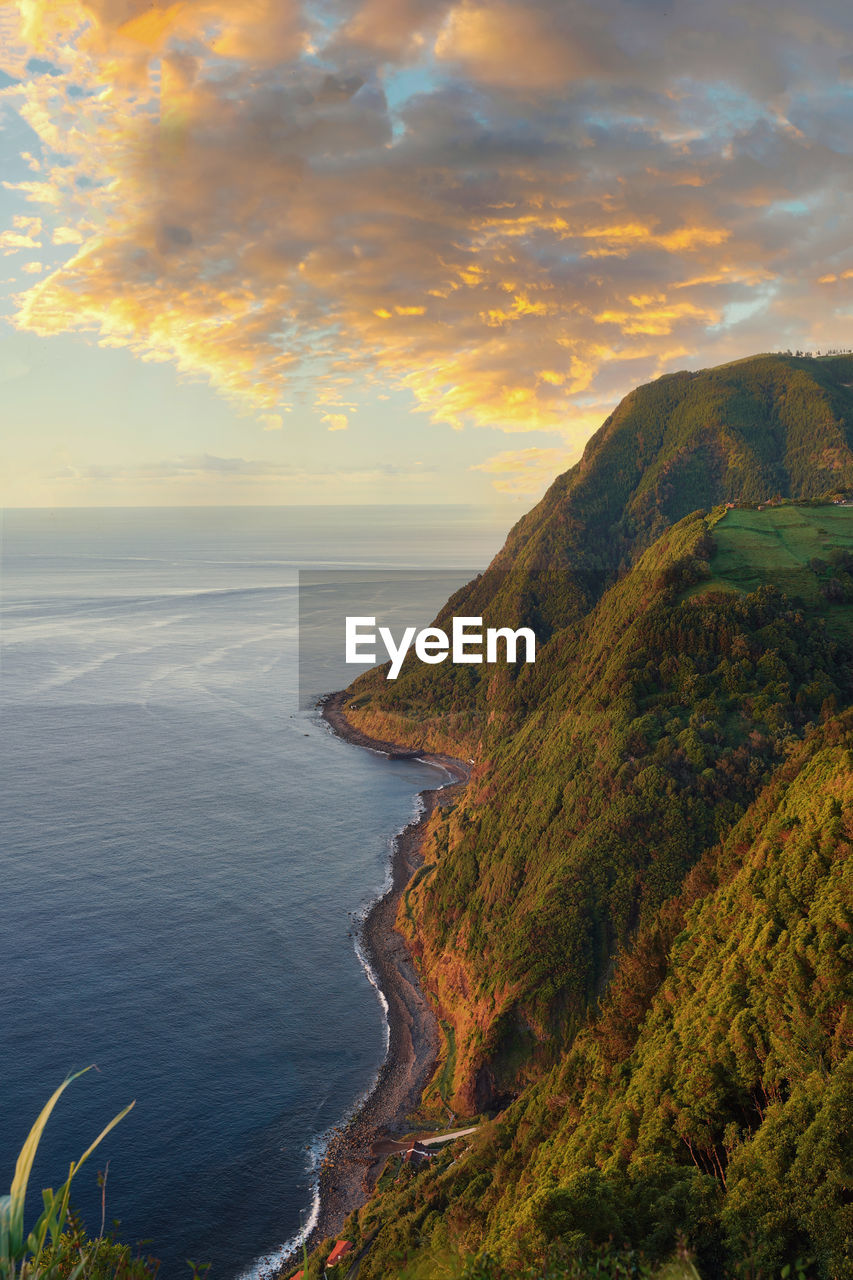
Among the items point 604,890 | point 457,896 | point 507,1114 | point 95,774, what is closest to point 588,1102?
point 507,1114

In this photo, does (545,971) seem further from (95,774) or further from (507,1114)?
(95,774)

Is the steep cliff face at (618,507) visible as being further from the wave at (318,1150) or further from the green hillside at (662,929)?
the wave at (318,1150)

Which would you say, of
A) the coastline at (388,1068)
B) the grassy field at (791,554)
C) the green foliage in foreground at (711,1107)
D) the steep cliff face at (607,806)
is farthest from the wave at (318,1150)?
the grassy field at (791,554)

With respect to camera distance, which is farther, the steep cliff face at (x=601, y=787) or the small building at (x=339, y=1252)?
the steep cliff face at (x=601, y=787)

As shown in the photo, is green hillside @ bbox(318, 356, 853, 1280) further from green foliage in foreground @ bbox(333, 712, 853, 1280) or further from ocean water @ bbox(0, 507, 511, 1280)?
ocean water @ bbox(0, 507, 511, 1280)

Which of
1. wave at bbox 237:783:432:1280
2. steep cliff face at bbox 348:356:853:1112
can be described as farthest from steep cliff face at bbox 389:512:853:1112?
wave at bbox 237:783:432:1280

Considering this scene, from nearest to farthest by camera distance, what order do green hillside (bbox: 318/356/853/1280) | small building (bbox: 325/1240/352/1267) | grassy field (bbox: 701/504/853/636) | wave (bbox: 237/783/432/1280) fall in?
1. green hillside (bbox: 318/356/853/1280)
2. small building (bbox: 325/1240/352/1267)
3. wave (bbox: 237/783/432/1280)
4. grassy field (bbox: 701/504/853/636)
